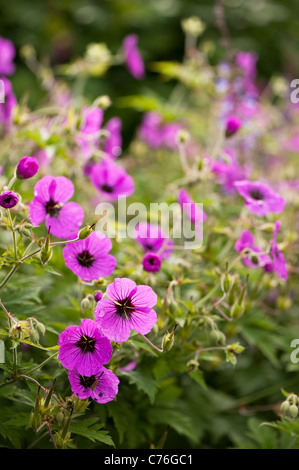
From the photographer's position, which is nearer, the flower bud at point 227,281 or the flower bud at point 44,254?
the flower bud at point 44,254

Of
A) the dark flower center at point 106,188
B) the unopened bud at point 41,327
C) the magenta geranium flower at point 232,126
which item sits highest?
the magenta geranium flower at point 232,126

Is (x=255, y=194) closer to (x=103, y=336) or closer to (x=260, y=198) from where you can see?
(x=260, y=198)

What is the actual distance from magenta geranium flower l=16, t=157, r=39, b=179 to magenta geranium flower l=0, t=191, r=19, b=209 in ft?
0.38

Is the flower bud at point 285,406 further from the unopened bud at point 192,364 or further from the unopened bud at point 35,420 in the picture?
the unopened bud at point 35,420

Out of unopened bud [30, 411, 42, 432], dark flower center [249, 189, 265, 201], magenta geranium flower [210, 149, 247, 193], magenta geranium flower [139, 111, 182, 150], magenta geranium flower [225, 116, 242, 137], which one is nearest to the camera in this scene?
unopened bud [30, 411, 42, 432]

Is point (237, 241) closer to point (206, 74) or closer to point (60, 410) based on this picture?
point (60, 410)

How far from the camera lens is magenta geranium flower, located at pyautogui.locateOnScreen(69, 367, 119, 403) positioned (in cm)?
84

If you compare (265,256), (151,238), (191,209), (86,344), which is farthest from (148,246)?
(86,344)

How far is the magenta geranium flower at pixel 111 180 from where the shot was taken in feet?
4.06

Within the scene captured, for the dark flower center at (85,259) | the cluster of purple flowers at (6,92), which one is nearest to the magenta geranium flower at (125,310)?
the dark flower center at (85,259)

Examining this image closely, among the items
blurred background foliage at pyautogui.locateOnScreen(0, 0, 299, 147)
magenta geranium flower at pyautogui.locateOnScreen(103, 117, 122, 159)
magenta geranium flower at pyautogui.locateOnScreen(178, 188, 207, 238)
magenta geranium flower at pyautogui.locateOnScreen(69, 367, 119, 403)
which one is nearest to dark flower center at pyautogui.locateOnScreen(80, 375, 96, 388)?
magenta geranium flower at pyautogui.locateOnScreen(69, 367, 119, 403)

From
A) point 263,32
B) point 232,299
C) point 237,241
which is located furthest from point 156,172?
point 263,32

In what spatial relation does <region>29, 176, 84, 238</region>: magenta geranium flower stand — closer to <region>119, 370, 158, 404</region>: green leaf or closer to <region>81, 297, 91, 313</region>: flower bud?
<region>81, 297, 91, 313</region>: flower bud

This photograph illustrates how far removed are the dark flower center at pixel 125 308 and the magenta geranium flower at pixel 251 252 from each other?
0.30m
